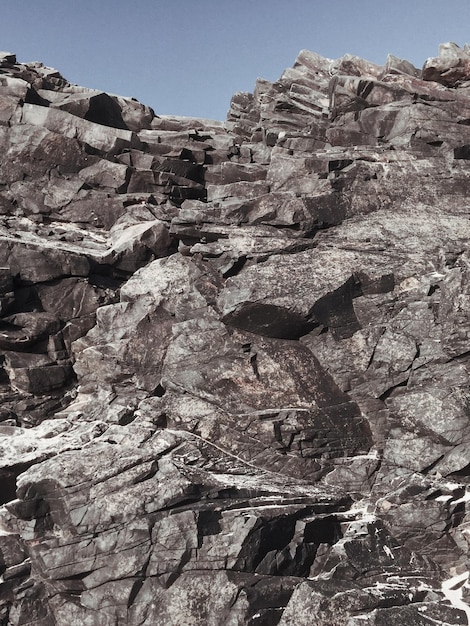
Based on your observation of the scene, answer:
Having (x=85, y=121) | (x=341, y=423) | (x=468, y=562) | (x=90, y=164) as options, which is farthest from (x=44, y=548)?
(x=85, y=121)

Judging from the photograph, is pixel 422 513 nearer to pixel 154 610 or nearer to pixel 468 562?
pixel 468 562

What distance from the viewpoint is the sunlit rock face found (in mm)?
22141

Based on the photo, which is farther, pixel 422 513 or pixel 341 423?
pixel 341 423

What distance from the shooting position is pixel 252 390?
28.3 meters

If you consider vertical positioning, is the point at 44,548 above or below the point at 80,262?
below

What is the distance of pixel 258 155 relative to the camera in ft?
181

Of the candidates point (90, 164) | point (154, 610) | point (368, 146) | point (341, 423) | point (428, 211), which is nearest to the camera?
point (154, 610)

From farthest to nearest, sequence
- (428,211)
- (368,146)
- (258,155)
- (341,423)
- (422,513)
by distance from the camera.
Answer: (258,155) → (368,146) → (428,211) → (341,423) → (422,513)

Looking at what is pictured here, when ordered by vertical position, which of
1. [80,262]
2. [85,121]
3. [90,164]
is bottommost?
[80,262]

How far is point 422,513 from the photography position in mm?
23359

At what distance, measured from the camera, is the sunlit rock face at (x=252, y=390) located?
22141mm

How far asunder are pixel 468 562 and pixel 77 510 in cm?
1478

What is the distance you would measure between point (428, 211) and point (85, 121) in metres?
29.8

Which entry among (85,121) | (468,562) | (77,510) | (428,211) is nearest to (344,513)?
(468,562)
